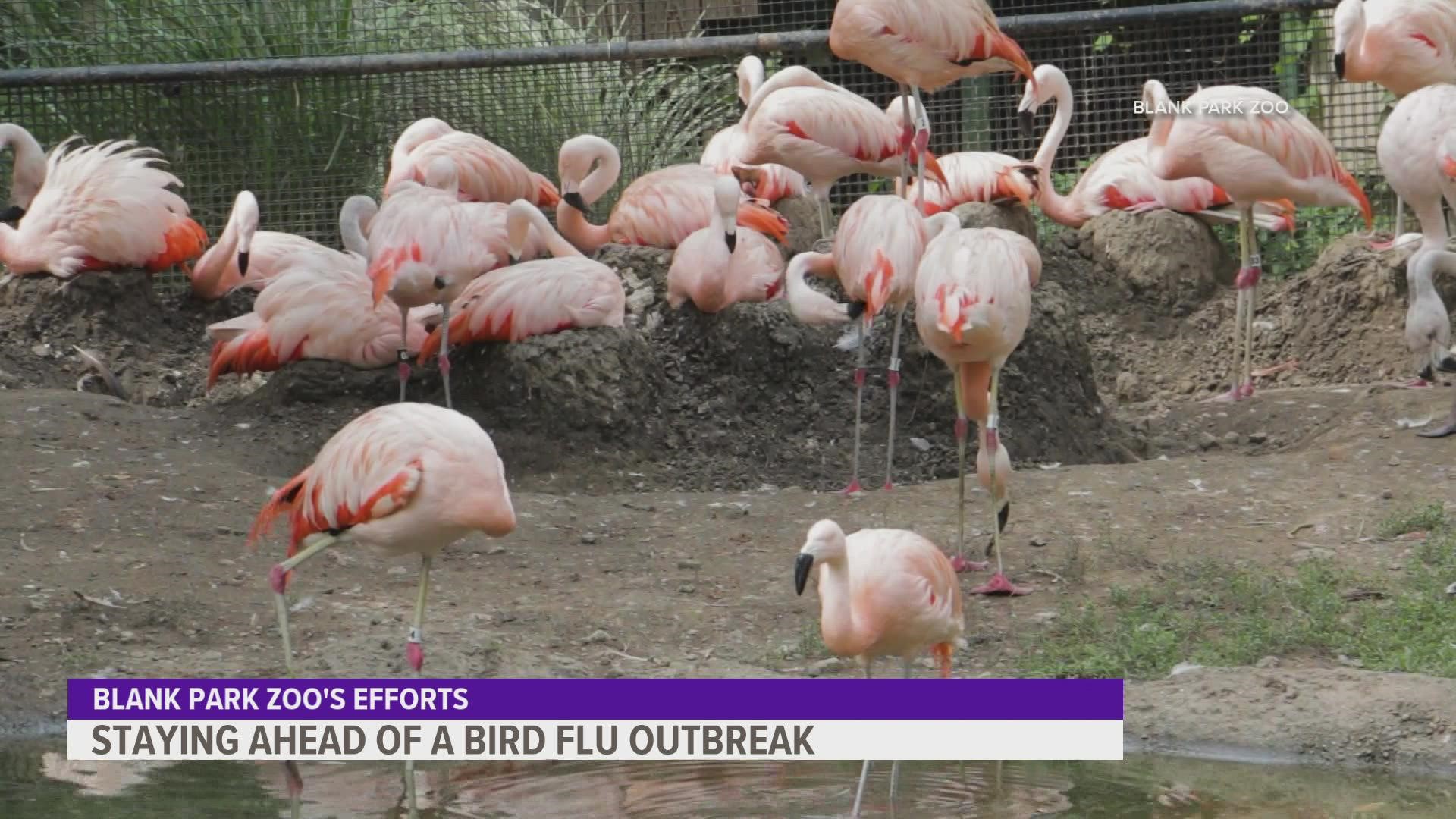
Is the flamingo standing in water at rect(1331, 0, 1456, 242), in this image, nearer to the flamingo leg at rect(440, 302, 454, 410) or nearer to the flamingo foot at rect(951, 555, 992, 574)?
the flamingo foot at rect(951, 555, 992, 574)

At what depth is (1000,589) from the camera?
5.22 meters

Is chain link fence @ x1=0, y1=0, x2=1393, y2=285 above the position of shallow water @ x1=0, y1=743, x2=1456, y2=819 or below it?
above

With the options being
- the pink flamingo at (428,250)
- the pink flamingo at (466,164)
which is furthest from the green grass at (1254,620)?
the pink flamingo at (466,164)

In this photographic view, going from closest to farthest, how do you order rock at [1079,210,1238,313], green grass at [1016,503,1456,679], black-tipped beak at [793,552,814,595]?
black-tipped beak at [793,552,814,595]
green grass at [1016,503,1456,679]
rock at [1079,210,1238,313]

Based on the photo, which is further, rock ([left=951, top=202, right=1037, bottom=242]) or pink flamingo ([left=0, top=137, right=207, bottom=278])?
rock ([left=951, top=202, right=1037, bottom=242])

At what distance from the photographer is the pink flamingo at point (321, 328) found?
675 centimetres

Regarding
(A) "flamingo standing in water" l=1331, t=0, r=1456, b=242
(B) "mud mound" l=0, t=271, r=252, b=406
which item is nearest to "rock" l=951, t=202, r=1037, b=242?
(A) "flamingo standing in water" l=1331, t=0, r=1456, b=242

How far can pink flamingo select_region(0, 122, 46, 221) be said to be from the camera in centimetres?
816

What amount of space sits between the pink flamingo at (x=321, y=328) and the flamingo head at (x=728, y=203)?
3.85 feet

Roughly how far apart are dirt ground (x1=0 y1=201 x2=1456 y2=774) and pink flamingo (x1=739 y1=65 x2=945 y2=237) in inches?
24.2

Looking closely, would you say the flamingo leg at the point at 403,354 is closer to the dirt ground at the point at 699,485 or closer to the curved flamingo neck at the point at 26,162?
the dirt ground at the point at 699,485

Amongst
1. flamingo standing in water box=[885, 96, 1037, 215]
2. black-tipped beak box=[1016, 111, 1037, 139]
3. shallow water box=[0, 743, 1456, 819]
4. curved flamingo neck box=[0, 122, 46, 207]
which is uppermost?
black-tipped beak box=[1016, 111, 1037, 139]

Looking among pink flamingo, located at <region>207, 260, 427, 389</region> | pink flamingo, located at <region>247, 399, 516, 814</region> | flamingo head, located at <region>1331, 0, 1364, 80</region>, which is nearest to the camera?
pink flamingo, located at <region>247, 399, 516, 814</region>

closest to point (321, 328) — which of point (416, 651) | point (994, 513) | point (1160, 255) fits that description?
point (994, 513)
